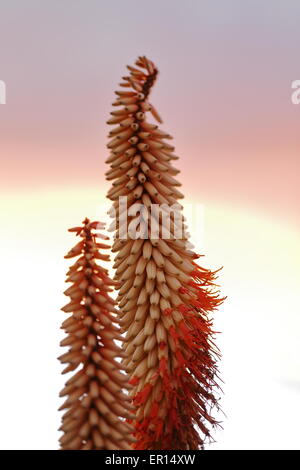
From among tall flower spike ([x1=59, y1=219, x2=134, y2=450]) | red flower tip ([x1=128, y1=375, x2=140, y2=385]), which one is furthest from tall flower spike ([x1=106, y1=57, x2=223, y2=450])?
tall flower spike ([x1=59, y1=219, x2=134, y2=450])

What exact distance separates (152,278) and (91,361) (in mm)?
994

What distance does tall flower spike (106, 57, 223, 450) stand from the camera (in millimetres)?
5969

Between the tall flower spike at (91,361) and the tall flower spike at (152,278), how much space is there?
2.36ft

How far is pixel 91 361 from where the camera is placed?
5.23 m

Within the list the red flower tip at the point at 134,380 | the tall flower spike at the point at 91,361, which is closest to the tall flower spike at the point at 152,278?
the red flower tip at the point at 134,380

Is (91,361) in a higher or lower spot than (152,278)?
lower

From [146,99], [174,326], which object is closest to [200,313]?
[174,326]

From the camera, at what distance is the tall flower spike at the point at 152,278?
5.97 meters

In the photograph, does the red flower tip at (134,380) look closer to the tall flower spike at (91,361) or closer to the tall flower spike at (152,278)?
the tall flower spike at (152,278)

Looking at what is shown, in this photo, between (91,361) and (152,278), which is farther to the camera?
(152,278)

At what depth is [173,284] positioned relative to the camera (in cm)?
611

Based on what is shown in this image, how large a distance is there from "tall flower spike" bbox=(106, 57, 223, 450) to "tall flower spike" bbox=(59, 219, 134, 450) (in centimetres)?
72
